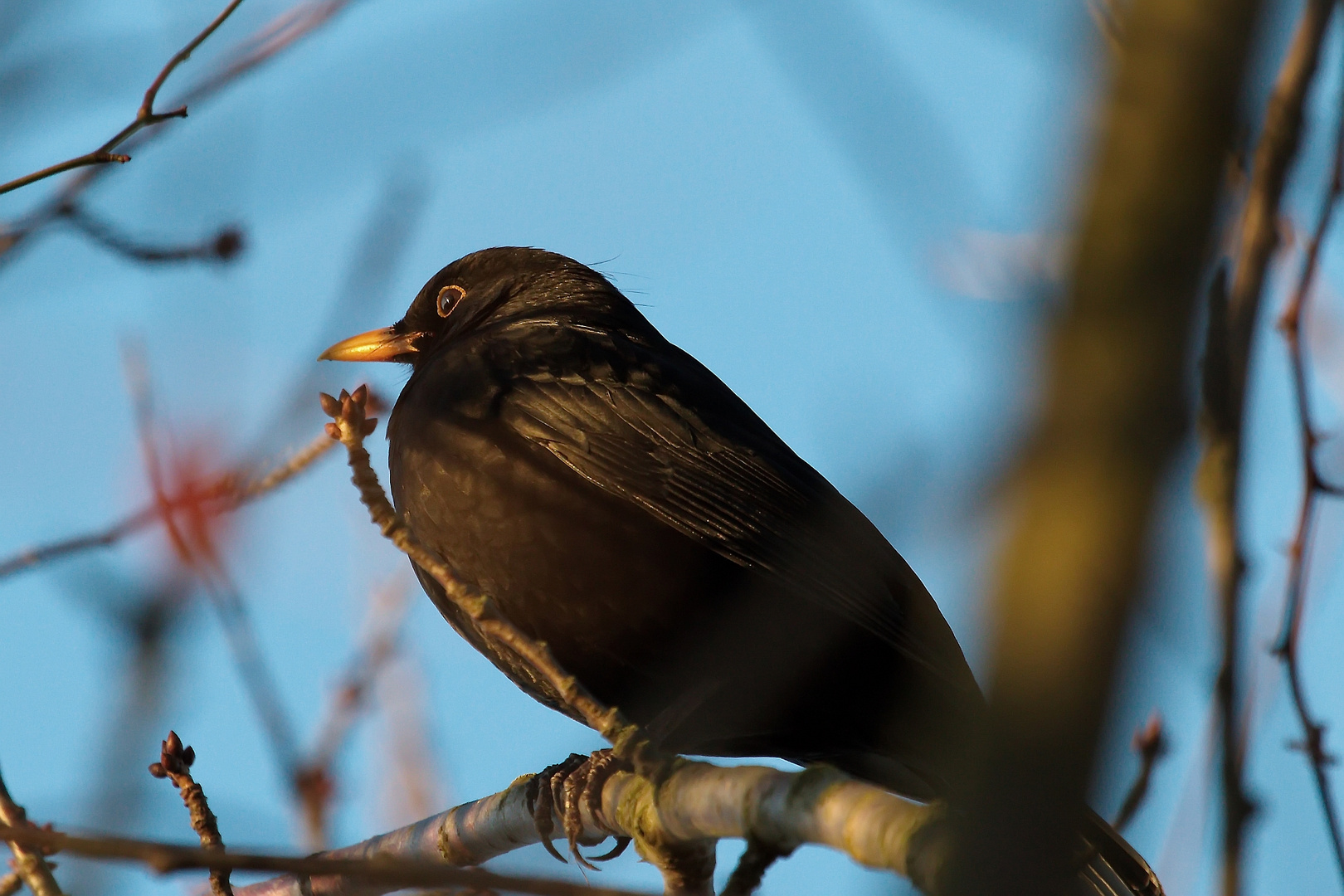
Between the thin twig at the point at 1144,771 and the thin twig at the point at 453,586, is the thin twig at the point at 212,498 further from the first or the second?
the thin twig at the point at 1144,771

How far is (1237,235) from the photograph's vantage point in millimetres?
2576

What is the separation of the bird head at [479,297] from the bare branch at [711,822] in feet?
7.98

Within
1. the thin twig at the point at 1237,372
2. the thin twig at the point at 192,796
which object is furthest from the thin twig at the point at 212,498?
the thin twig at the point at 1237,372

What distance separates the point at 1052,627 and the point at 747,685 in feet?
8.81

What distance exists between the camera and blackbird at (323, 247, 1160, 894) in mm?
4020

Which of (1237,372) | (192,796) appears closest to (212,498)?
(192,796)

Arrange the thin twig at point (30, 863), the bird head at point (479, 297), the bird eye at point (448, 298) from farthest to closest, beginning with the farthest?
the bird eye at point (448, 298) → the bird head at point (479, 297) → the thin twig at point (30, 863)

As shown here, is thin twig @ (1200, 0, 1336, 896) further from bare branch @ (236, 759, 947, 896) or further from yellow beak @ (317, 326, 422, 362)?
yellow beak @ (317, 326, 422, 362)

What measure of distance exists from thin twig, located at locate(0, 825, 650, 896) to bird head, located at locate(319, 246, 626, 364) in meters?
4.06

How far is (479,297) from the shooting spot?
19.3ft

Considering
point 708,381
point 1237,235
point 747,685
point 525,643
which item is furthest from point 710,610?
point 1237,235

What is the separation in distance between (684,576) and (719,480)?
373 mm

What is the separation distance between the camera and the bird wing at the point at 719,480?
4070 mm

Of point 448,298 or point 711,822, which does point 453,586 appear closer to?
point 711,822
